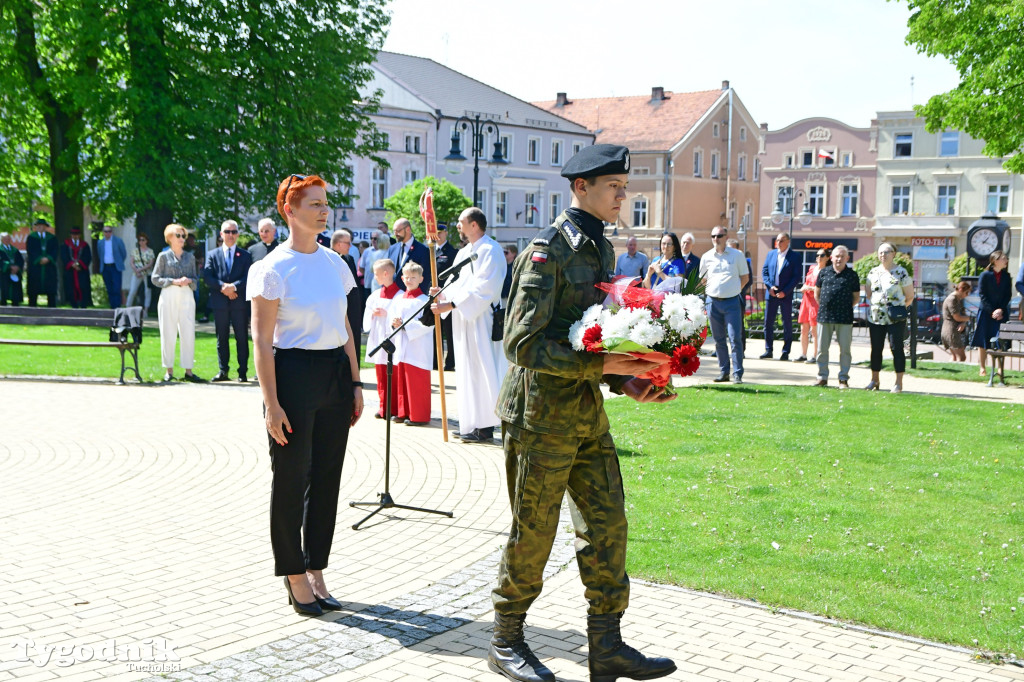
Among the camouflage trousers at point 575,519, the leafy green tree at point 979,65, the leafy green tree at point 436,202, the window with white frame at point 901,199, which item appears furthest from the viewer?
the window with white frame at point 901,199

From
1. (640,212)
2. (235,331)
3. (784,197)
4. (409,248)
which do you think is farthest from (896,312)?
(640,212)

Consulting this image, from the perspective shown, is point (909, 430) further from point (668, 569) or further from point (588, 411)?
point (588, 411)

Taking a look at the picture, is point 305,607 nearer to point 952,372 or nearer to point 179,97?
point 952,372

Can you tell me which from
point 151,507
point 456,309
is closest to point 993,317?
point 456,309

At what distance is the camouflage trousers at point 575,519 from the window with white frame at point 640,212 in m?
71.1

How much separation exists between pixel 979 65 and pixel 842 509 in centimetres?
1591

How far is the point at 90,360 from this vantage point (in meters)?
17.7

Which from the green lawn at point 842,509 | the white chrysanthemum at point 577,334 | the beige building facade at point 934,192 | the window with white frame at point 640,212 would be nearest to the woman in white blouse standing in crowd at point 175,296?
the green lawn at point 842,509

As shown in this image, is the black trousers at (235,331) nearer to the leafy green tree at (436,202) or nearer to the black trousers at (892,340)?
the black trousers at (892,340)

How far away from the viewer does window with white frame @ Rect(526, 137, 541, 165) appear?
227 feet

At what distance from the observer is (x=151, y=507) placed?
779 centimetres

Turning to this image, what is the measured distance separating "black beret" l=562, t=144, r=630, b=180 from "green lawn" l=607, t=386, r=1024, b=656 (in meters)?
2.75

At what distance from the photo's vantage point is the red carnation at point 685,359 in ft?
14.1

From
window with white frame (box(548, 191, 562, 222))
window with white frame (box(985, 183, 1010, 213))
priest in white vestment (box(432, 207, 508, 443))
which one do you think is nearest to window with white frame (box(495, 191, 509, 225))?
window with white frame (box(548, 191, 562, 222))
